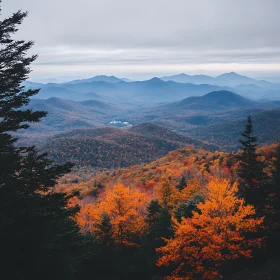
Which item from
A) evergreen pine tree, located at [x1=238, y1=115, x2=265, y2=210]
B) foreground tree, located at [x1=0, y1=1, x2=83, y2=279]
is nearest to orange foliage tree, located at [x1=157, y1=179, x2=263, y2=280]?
evergreen pine tree, located at [x1=238, y1=115, x2=265, y2=210]

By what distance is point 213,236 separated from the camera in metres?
17.2

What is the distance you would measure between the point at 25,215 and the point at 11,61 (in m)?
7.14

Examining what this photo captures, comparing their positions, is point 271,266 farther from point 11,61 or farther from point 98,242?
point 11,61

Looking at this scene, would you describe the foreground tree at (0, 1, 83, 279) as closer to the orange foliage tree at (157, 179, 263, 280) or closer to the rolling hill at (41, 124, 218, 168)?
the orange foliage tree at (157, 179, 263, 280)

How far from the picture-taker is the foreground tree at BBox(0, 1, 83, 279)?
407 inches

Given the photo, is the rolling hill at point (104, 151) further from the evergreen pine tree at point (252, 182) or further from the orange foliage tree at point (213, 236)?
the orange foliage tree at point (213, 236)

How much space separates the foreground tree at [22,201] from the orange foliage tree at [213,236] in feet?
29.7

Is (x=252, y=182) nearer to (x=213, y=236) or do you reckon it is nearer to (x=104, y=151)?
(x=213, y=236)

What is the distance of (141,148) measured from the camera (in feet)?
612

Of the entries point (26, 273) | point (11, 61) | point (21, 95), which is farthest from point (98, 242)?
point (11, 61)

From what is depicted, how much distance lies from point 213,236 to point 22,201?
493 inches

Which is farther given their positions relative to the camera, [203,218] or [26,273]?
[203,218]

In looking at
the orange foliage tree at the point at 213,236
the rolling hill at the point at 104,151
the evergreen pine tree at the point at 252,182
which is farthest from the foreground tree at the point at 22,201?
the rolling hill at the point at 104,151

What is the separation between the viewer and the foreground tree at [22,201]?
1034cm
